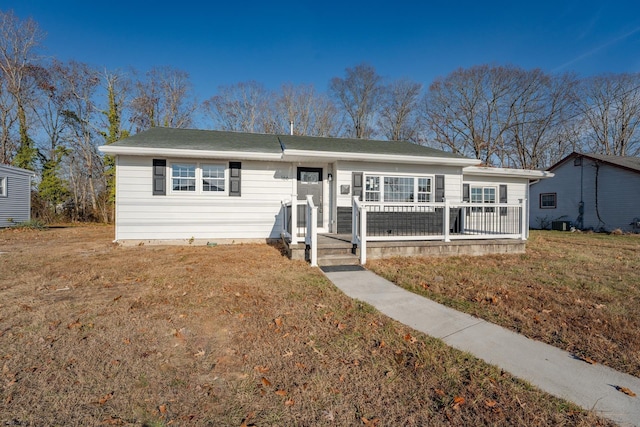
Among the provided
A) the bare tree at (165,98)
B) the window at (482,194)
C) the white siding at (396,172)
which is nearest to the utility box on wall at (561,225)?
the window at (482,194)

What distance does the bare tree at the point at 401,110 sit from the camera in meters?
28.9

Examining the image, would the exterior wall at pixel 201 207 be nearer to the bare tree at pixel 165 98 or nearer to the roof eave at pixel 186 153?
the roof eave at pixel 186 153

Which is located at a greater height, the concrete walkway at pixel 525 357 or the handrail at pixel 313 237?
the handrail at pixel 313 237

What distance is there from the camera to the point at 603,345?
292 cm

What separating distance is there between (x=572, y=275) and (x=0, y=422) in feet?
26.1

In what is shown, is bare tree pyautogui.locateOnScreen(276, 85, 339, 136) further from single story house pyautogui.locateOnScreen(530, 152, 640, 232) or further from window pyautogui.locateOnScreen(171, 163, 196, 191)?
window pyautogui.locateOnScreen(171, 163, 196, 191)

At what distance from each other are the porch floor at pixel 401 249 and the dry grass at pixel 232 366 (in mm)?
2039

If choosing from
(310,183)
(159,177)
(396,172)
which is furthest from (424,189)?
(159,177)

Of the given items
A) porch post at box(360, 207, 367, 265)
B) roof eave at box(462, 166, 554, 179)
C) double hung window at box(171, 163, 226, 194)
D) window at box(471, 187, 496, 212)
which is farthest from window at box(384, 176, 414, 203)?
double hung window at box(171, 163, 226, 194)

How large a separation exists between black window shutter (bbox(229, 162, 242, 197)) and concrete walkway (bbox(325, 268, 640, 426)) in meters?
6.05

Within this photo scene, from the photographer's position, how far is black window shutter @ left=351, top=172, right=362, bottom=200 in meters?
9.31

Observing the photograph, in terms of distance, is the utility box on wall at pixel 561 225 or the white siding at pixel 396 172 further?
the utility box on wall at pixel 561 225

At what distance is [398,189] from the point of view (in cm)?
974

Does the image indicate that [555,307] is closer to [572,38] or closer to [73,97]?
[572,38]
